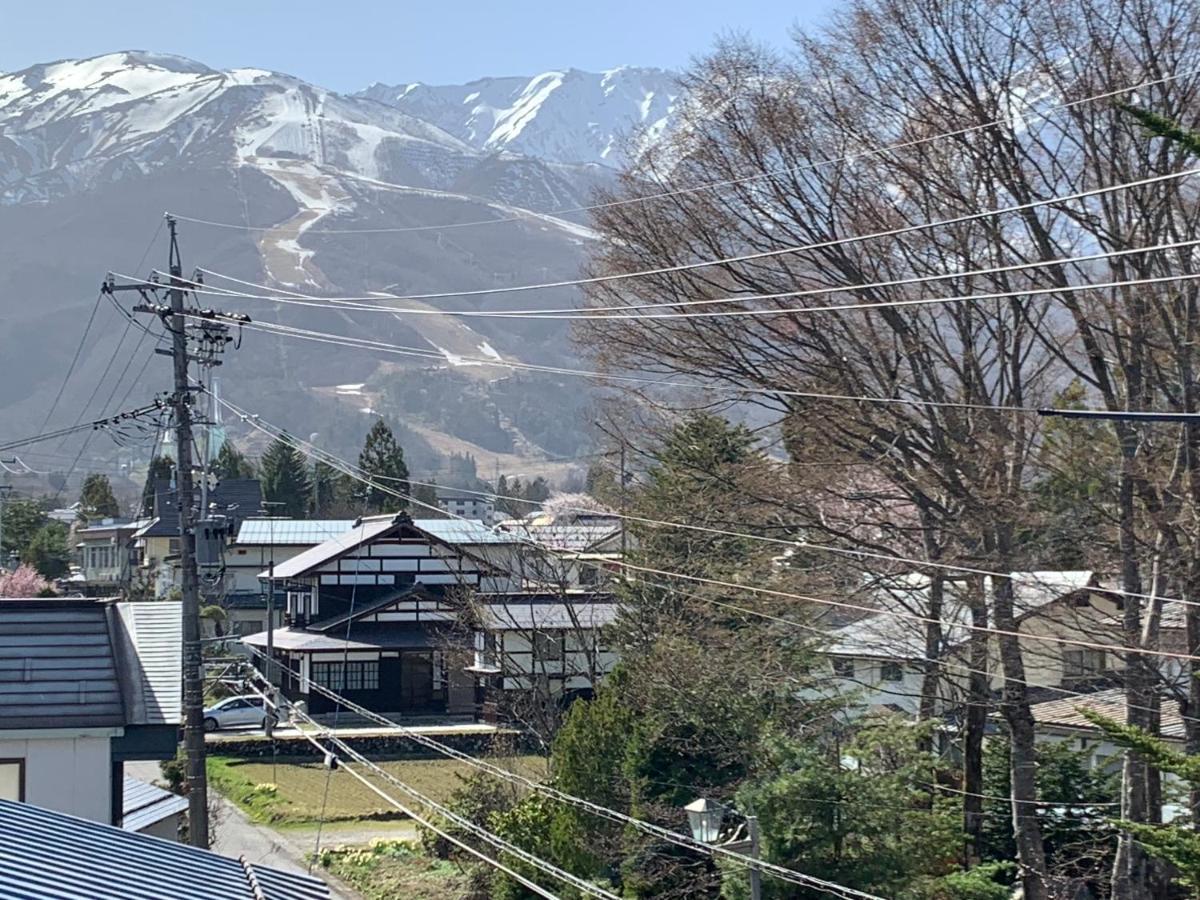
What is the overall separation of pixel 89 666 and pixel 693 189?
27.8 feet

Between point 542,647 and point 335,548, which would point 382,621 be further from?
point 542,647

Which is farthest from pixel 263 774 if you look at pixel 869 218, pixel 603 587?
pixel 869 218

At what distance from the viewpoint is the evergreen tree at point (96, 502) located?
80.4m

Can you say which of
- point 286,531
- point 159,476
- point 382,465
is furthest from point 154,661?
point 159,476

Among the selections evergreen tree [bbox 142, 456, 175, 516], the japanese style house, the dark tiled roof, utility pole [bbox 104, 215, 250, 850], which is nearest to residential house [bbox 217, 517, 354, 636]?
the dark tiled roof

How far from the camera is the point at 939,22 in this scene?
1520 centimetres

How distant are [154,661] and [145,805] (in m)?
4.13

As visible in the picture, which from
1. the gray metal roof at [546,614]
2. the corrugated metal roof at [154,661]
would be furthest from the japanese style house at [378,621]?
the corrugated metal roof at [154,661]

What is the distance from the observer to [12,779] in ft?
42.3

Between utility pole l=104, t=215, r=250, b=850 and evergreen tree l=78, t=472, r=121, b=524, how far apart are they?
68233 mm

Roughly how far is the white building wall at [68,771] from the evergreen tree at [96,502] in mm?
70737

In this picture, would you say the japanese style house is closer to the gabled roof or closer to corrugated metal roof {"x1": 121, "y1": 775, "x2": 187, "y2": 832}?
the gabled roof

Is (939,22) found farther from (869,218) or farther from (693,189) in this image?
(693,189)

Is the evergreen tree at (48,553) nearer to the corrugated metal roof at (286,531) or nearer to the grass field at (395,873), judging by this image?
the corrugated metal roof at (286,531)
